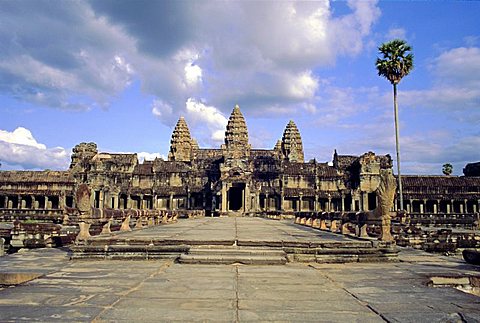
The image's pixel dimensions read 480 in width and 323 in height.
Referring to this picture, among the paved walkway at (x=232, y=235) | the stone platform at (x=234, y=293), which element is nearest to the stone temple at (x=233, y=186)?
the paved walkway at (x=232, y=235)

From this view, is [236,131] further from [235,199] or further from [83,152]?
[83,152]

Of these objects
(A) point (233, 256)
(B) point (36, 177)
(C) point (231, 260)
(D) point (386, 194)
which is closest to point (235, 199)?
(B) point (36, 177)

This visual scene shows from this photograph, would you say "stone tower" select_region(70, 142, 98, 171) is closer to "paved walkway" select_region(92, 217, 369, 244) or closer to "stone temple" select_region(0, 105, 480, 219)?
"stone temple" select_region(0, 105, 480, 219)

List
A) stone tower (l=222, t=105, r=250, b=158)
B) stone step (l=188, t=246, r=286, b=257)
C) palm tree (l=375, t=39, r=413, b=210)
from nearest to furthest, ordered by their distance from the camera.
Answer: stone step (l=188, t=246, r=286, b=257)
palm tree (l=375, t=39, r=413, b=210)
stone tower (l=222, t=105, r=250, b=158)

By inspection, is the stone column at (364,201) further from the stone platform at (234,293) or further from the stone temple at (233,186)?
the stone platform at (234,293)

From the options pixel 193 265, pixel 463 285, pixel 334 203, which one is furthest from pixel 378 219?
pixel 334 203

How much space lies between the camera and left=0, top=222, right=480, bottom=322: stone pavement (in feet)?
15.5


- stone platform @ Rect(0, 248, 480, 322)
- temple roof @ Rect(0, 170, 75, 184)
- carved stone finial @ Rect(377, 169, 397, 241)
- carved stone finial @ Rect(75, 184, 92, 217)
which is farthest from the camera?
temple roof @ Rect(0, 170, 75, 184)

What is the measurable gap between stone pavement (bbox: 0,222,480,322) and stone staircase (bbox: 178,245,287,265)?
0.99 ft

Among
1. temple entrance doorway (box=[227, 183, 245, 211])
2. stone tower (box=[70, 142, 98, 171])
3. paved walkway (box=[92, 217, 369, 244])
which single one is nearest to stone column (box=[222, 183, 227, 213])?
temple entrance doorway (box=[227, 183, 245, 211])

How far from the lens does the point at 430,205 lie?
53469 millimetres

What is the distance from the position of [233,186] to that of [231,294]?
149 ft

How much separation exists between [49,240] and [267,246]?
8.27 metres

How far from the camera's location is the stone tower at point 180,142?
3043 inches
